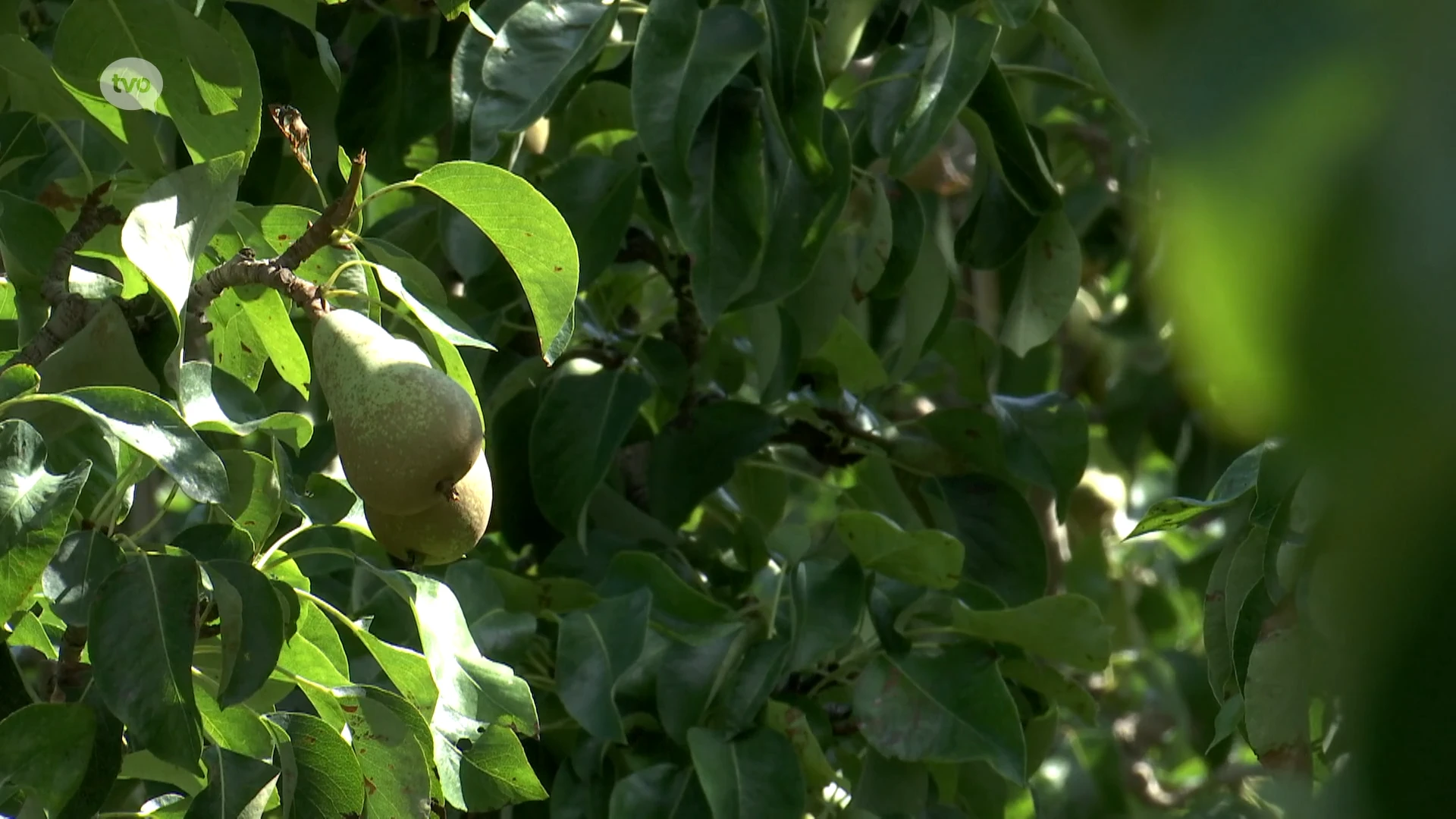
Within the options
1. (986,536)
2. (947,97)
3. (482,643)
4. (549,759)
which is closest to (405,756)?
(482,643)

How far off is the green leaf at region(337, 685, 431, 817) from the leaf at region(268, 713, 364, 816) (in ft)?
0.07

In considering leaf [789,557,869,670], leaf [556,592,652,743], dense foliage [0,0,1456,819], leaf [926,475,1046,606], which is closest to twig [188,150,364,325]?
dense foliage [0,0,1456,819]

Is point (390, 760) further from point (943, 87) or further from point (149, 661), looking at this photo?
point (943, 87)

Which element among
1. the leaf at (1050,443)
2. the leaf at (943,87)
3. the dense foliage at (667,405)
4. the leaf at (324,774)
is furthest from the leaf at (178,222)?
the leaf at (1050,443)

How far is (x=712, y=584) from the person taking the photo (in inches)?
51.1

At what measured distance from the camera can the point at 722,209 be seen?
39.9 inches

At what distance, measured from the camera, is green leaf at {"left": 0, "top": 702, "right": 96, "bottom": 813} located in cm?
66

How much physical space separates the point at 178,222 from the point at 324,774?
0.88ft

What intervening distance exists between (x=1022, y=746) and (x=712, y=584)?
0.39 m

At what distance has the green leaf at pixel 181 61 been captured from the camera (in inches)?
30.8

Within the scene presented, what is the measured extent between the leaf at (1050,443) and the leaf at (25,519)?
33.1 inches

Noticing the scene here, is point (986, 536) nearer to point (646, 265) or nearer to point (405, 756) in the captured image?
point (646, 265)

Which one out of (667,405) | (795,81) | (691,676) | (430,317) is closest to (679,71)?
(795,81)

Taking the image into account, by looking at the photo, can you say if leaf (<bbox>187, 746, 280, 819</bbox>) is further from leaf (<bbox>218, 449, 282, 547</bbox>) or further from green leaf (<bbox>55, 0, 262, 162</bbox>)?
green leaf (<bbox>55, 0, 262, 162</bbox>)
